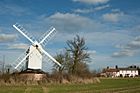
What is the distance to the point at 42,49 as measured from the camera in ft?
178

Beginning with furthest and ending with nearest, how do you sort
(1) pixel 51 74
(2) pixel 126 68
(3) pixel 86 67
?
(2) pixel 126 68 < (3) pixel 86 67 < (1) pixel 51 74

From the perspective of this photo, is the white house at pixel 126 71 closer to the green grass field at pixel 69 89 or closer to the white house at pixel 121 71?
the white house at pixel 121 71

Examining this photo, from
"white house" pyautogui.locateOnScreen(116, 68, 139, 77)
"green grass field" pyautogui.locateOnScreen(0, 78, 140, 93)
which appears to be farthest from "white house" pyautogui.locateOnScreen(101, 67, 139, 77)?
"green grass field" pyautogui.locateOnScreen(0, 78, 140, 93)

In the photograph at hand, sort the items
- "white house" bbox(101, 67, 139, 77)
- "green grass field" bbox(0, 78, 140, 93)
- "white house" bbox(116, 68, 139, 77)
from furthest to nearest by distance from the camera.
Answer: "white house" bbox(116, 68, 139, 77), "white house" bbox(101, 67, 139, 77), "green grass field" bbox(0, 78, 140, 93)

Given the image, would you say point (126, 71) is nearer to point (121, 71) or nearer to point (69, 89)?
point (121, 71)

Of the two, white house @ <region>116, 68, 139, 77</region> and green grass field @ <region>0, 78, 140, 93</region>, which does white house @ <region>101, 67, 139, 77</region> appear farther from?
green grass field @ <region>0, 78, 140, 93</region>

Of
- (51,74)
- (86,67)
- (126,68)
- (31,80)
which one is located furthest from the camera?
(126,68)

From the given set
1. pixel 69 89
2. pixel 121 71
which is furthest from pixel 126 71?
pixel 69 89

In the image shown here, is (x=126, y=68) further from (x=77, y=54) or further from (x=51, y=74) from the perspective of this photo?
(x=51, y=74)

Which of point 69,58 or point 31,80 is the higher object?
point 69,58

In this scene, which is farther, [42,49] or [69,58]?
[69,58]

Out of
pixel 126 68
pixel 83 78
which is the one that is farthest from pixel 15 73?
pixel 126 68

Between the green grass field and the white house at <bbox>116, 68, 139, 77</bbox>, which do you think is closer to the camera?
the green grass field

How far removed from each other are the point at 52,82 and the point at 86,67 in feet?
78.8
